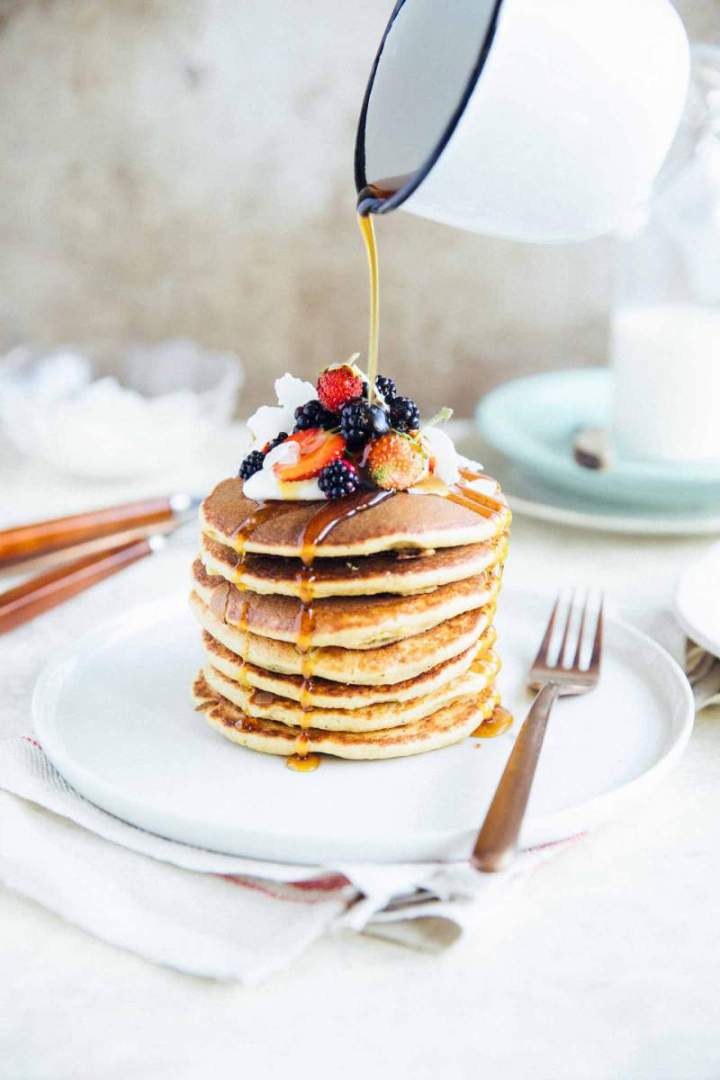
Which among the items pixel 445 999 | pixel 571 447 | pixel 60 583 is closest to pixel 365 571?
pixel 445 999

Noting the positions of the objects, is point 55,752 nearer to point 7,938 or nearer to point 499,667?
point 7,938

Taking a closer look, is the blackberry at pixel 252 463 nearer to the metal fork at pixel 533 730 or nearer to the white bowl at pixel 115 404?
the metal fork at pixel 533 730

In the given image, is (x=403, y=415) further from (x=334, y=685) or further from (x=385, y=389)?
(x=334, y=685)

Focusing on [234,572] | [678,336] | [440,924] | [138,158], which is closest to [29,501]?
[138,158]

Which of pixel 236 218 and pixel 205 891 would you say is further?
pixel 236 218

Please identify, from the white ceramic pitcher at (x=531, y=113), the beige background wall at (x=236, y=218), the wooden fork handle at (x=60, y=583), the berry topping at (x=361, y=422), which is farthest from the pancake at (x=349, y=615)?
the beige background wall at (x=236, y=218)
